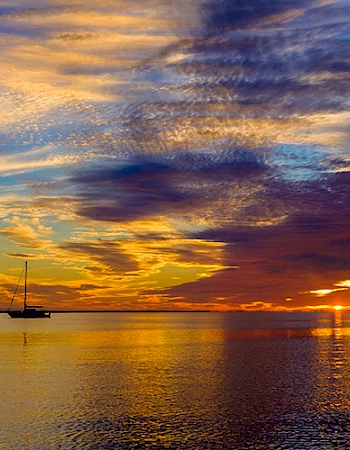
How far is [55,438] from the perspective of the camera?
5109 centimetres

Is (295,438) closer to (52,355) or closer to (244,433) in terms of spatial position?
Result: (244,433)

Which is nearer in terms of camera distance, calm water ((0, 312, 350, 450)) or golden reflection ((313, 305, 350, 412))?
calm water ((0, 312, 350, 450))

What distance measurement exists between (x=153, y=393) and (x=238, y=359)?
43.5 meters

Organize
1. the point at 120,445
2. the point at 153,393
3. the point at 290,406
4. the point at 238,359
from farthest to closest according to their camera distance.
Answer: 1. the point at 238,359
2. the point at 153,393
3. the point at 290,406
4. the point at 120,445

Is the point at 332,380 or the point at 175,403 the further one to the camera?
the point at 332,380

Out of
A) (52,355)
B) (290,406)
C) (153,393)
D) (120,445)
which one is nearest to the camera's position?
(120,445)

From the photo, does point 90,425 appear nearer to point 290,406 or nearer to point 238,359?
point 290,406

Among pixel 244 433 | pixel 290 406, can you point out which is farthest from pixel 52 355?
pixel 244 433

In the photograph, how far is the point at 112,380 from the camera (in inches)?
3361

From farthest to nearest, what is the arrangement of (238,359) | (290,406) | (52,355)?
(52,355) → (238,359) → (290,406)

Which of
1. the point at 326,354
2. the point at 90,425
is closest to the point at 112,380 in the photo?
the point at 90,425

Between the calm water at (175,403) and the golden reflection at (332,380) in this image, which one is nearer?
the calm water at (175,403)

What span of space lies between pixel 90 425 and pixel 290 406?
23.8m

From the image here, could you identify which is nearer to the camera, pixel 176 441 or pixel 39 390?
pixel 176 441
